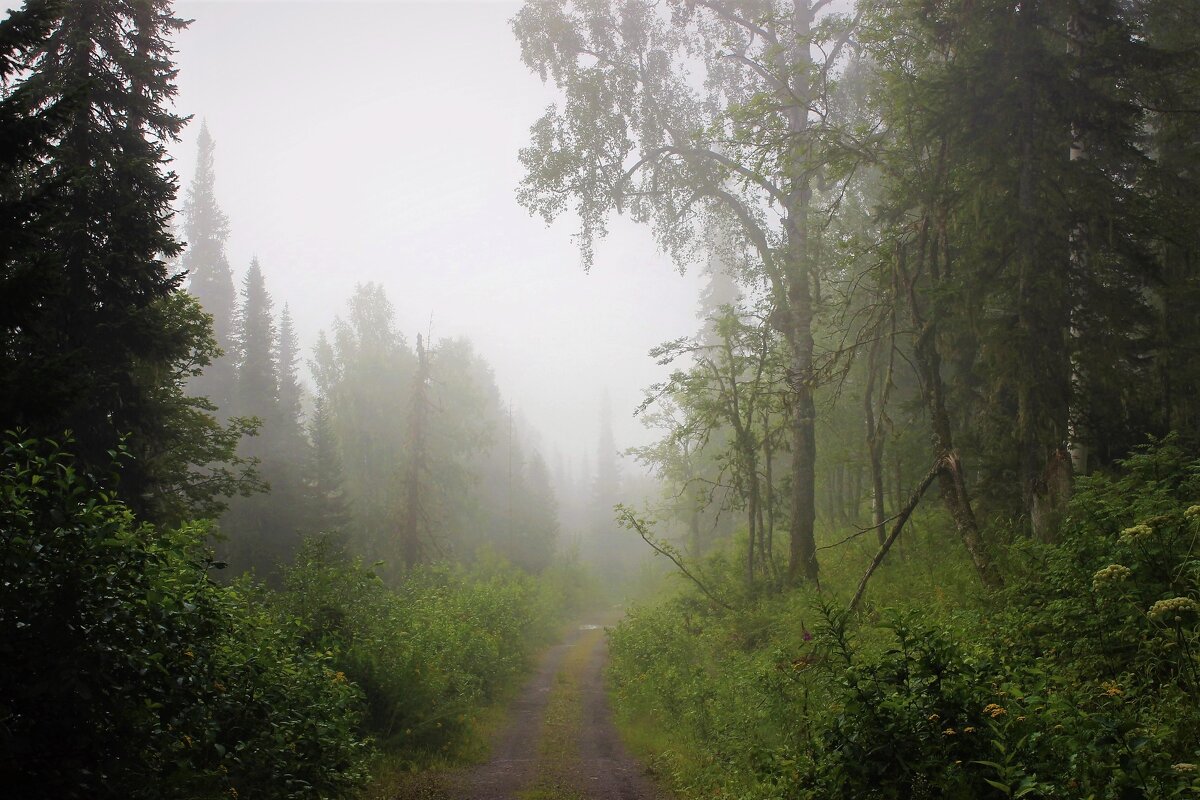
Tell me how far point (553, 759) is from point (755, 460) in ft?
32.0

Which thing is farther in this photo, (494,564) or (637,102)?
(494,564)

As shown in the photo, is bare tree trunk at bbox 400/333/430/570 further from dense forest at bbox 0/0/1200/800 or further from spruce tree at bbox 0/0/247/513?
spruce tree at bbox 0/0/247/513

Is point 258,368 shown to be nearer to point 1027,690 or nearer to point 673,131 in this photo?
point 673,131

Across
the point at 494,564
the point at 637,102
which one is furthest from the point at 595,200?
the point at 494,564

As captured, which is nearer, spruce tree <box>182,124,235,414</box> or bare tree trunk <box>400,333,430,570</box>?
bare tree trunk <box>400,333,430,570</box>

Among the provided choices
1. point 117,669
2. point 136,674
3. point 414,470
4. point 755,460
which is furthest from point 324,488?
point 117,669

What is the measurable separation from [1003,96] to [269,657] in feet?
39.2

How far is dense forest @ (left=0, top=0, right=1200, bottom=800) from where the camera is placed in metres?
4.59

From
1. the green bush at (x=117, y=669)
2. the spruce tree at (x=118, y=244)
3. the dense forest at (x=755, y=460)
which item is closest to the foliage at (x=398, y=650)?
the dense forest at (x=755, y=460)

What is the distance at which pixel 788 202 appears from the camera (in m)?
17.3

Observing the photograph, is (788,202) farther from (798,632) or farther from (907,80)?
(798,632)

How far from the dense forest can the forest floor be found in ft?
0.39

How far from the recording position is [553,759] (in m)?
10.6

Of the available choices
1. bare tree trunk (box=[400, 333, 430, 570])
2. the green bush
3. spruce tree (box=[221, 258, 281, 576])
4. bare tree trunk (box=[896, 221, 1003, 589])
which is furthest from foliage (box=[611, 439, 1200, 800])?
spruce tree (box=[221, 258, 281, 576])
